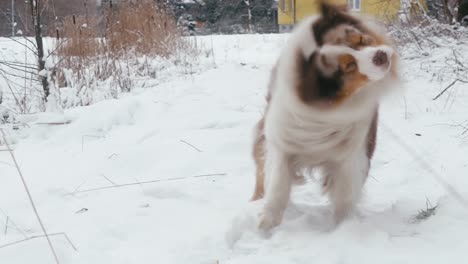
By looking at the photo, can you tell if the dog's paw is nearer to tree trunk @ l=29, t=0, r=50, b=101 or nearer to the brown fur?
the brown fur

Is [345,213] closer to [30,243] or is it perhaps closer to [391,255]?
[391,255]

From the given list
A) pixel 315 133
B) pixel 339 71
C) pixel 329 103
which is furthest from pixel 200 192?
pixel 339 71

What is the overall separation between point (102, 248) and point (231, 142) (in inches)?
77.6

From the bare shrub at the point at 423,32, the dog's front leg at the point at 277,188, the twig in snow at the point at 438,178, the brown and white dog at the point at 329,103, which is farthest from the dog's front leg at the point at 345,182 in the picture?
the bare shrub at the point at 423,32

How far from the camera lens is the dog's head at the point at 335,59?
7.26ft

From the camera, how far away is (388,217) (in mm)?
2658

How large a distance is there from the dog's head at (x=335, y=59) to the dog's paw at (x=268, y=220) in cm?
61

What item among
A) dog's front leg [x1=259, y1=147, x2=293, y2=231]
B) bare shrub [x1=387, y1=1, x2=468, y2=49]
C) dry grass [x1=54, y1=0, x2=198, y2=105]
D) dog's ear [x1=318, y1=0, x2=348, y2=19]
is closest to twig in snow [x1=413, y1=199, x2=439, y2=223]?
dog's front leg [x1=259, y1=147, x2=293, y2=231]

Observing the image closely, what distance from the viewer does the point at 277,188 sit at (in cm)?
270

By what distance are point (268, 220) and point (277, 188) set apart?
18 centimetres

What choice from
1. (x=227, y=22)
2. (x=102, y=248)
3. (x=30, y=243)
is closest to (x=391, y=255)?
(x=102, y=248)

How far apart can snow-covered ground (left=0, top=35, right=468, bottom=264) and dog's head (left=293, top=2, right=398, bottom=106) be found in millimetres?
423

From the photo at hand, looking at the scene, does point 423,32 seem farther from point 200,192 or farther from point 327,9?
point 327,9

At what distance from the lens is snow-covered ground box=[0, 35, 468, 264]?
230cm
